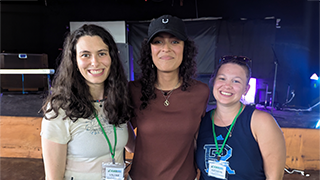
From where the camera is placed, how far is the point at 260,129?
103 cm

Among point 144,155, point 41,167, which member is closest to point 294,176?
point 144,155

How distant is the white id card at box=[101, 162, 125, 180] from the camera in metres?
1.00

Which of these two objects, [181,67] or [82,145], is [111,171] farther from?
[181,67]

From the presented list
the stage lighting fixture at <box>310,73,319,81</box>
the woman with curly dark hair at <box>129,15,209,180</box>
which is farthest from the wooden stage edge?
the stage lighting fixture at <box>310,73,319,81</box>

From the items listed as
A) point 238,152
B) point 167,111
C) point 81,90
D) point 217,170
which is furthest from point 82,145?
point 238,152

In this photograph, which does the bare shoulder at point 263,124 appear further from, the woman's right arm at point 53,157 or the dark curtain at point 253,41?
the dark curtain at point 253,41

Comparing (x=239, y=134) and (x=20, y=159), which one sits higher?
(x=239, y=134)

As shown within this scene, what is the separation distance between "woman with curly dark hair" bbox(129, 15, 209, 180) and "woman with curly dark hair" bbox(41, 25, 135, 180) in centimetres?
13

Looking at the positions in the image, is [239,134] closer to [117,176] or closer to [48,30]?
[117,176]

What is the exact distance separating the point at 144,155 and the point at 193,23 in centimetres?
499


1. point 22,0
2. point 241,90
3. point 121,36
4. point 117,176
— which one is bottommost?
point 117,176

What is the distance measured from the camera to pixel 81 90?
1064 millimetres

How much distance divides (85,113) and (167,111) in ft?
1.61

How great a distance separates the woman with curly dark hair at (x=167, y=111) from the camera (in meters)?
1.12
